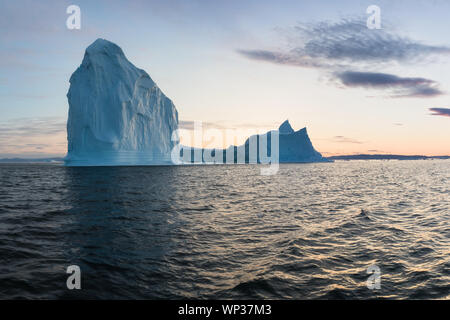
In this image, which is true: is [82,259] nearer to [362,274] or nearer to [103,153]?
[362,274]

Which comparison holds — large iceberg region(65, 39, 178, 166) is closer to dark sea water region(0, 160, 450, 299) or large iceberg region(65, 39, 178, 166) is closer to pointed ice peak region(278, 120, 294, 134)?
dark sea water region(0, 160, 450, 299)

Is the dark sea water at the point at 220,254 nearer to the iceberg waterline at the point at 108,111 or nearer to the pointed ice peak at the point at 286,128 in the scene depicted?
the iceberg waterline at the point at 108,111

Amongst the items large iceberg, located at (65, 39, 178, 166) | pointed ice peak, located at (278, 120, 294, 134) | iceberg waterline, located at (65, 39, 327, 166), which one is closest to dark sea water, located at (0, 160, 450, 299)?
large iceberg, located at (65, 39, 178, 166)

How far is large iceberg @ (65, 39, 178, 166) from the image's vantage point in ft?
189

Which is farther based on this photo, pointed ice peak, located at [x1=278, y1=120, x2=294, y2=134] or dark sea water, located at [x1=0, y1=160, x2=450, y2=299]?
pointed ice peak, located at [x1=278, y1=120, x2=294, y2=134]

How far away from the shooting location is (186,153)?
14275 centimetres

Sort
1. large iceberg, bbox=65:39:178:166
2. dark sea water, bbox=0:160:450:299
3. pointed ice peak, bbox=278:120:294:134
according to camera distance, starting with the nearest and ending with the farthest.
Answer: dark sea water, bbox=0:160:450:299, large iceberg, bbox=65:39:178:166, pointed ice peak, bbox=278:120:294:134

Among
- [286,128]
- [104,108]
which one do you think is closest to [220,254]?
[104,108]

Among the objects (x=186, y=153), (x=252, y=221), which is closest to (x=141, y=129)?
(x=252, y=221)

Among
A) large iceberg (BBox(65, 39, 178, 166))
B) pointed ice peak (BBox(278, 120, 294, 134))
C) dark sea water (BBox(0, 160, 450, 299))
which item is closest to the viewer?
dark sea water (BBox(0, 160, 450, 299))

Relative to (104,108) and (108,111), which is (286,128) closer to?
(108,111)

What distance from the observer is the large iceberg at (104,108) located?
2267 inches

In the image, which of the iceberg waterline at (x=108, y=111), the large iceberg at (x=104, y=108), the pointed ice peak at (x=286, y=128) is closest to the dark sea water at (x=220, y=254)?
the large iceberg at (x=104, y=108)
